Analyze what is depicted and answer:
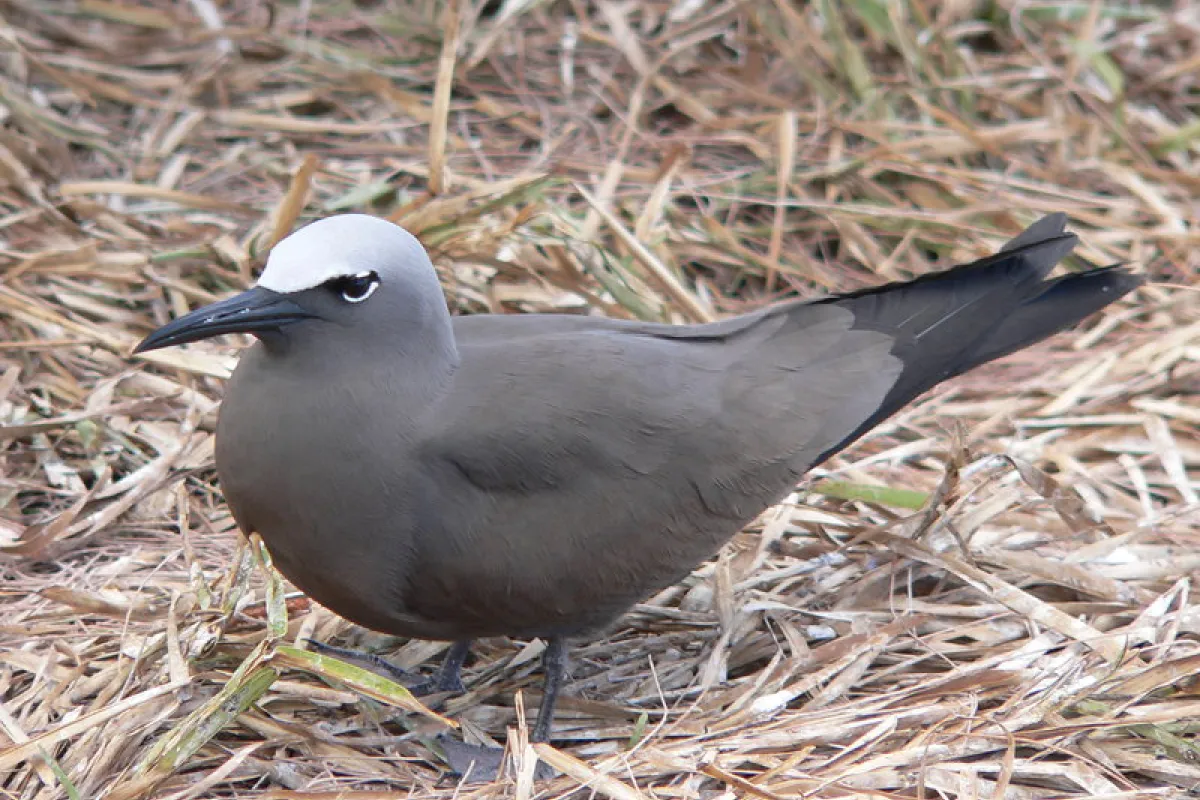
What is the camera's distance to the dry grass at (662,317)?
3377mm

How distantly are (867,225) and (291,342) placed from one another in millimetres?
2772

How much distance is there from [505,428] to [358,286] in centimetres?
42

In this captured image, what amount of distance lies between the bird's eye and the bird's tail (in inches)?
48.2

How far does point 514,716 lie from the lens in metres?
3.75

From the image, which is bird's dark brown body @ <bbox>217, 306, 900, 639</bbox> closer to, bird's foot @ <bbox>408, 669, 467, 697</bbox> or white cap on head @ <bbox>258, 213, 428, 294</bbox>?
white cap on head @ <bbox>258, 213, 428, 294</bbox>

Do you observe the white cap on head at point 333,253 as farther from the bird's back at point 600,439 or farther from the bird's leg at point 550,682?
the bird's leg at point 550,682

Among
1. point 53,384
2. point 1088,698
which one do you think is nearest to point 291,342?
point 53,384

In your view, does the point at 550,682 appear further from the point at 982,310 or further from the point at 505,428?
the point at 982,310

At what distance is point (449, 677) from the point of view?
3.82 m

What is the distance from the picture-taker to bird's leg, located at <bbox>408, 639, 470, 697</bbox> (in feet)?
12.5

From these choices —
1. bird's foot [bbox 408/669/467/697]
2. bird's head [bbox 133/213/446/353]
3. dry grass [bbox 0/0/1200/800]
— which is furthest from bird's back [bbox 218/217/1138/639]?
bird's foot [bbox 408/669/467/697]

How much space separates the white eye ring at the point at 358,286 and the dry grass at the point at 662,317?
69 centimetres

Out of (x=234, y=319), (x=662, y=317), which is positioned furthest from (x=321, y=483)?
(x=662, y=317)

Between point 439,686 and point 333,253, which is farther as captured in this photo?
point 439,686
